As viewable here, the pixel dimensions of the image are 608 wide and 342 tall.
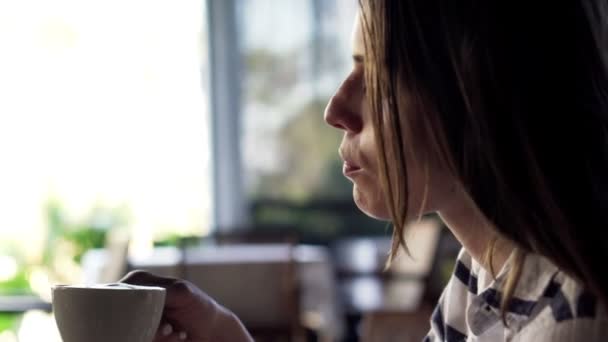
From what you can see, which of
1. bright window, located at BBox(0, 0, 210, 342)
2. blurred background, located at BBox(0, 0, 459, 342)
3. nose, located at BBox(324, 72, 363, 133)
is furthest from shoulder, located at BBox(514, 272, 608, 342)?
bright window, located at BBox(0, 0, 210, 342)

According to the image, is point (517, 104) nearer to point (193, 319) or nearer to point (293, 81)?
point (193, 319)

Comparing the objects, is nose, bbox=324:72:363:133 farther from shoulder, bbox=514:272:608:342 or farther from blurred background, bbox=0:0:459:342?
blurred background, bbox=0:0:459:342

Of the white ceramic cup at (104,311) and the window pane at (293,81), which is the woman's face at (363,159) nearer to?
the white ceramic cup at (104,311)

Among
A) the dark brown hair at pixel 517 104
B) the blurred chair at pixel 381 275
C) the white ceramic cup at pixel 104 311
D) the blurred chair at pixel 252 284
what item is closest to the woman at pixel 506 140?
the dark brown hair at pixel 517 104

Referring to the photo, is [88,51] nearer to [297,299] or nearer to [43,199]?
[43,199]

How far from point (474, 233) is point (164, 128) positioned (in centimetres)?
515

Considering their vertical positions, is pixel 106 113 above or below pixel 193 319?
below

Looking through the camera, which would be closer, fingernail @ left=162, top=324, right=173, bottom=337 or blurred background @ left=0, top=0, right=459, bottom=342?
fingernail @ left=162, top=324, right=173, bottom=337

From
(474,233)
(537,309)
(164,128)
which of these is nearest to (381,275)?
(164,128)

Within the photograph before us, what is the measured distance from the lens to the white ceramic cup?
25.0 inches

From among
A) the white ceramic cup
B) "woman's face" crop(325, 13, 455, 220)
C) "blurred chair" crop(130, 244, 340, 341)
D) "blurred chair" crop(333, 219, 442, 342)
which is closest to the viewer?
the white ceramic cup

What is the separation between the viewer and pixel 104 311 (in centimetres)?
64

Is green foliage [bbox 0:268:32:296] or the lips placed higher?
the lips

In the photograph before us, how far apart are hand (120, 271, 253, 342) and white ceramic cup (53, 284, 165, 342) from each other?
14 centimetres
